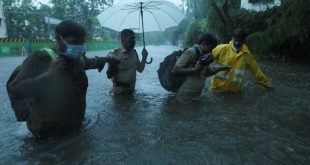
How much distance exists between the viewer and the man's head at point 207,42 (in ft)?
17.8

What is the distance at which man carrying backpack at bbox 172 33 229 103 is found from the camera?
5.54 m

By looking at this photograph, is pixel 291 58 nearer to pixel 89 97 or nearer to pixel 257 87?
pixel 257 87

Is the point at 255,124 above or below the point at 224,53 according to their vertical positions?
below

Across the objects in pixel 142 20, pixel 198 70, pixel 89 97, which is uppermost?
pixel 142 20

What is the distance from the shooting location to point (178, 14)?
793cm

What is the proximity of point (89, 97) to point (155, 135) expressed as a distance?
3359 millimetres

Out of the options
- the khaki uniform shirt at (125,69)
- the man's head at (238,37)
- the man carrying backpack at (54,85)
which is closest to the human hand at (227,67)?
the man's head at (238,37)

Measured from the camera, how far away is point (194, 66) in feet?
18.6

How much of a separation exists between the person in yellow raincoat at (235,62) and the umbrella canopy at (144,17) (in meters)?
1.61

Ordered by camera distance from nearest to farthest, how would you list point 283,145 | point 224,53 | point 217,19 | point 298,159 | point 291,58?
point 298,159, point 283,145, point 224,53, point 291,58, point 217,19

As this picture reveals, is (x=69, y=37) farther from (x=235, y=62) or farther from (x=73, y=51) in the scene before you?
(x=235, y=62)

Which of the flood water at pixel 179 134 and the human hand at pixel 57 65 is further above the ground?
the human hand at pixel 57 65

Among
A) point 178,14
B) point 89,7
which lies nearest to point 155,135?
point 178,14

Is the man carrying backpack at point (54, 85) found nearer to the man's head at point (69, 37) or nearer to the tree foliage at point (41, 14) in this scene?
the man's head at point (69, 37)
